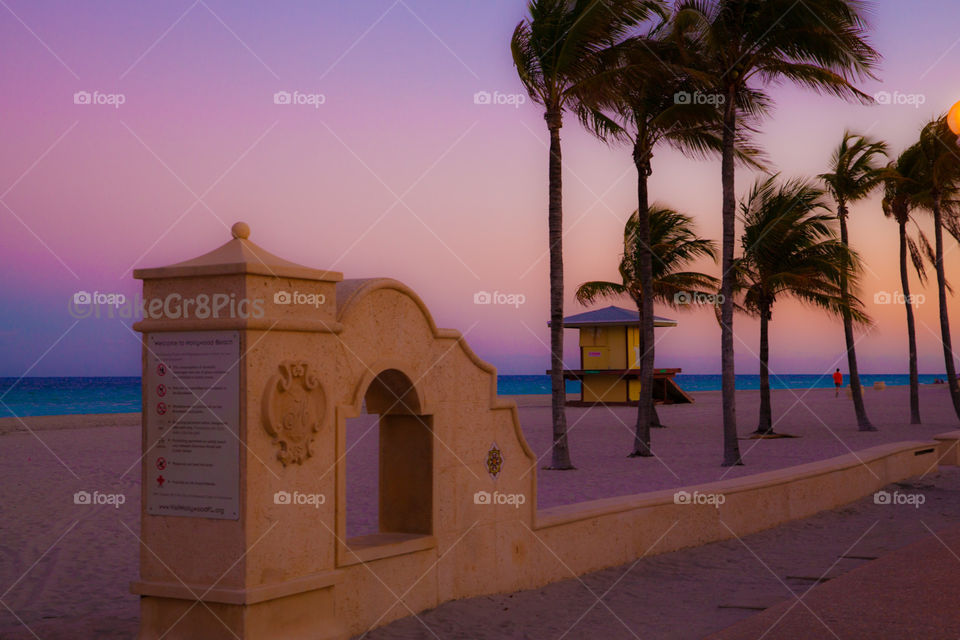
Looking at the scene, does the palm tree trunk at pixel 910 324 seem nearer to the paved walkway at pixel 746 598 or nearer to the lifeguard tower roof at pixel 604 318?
the lifeguard tower roof at pixel 604 318

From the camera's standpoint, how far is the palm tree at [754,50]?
18.2m

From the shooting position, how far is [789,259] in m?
27.5

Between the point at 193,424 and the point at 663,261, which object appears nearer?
the point at 193,424

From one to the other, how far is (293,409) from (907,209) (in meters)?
27.6

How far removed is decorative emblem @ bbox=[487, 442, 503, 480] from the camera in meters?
8.51

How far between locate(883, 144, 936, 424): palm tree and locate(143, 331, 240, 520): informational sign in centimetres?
2507

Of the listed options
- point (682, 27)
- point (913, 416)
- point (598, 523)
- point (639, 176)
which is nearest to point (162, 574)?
point (598, 523)

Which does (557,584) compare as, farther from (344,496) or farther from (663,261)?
(663,261)

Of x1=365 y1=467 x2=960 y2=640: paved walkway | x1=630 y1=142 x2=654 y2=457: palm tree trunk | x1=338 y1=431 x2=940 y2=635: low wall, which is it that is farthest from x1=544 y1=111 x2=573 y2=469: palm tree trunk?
x1=365 y1=467 x2=960 y2=640: paved walkway

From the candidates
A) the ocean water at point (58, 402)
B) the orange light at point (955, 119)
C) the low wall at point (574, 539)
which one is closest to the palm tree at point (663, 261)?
the low wall at point (574, 539)

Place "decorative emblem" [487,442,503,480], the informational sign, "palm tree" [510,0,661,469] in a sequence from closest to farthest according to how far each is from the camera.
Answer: the informational sign → "decorative emblem" [487,442,503,480] → "palm tree" [510,0,661,469]

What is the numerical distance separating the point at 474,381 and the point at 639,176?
50.5ft

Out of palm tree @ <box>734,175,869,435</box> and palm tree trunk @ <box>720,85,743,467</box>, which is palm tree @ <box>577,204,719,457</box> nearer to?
palm tree @ <box>734,175,869,435</box>

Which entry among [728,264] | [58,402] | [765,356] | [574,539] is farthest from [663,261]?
[58,402]
